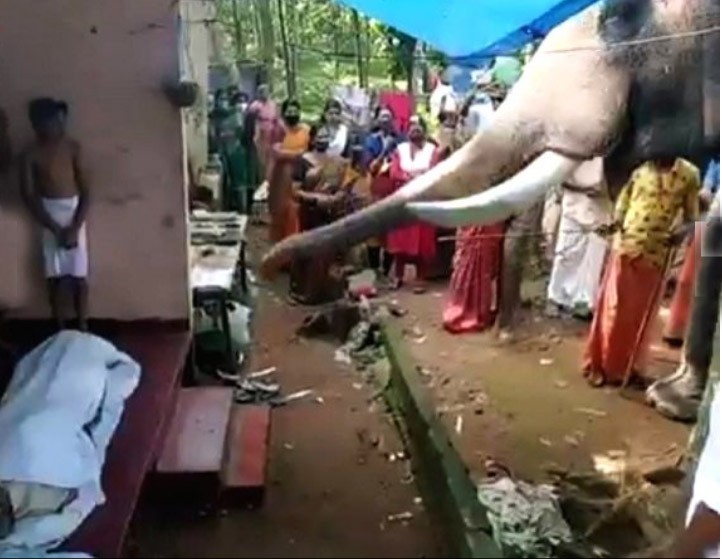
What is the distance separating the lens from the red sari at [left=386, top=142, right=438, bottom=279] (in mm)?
8633

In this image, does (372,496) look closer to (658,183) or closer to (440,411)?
(440,411)

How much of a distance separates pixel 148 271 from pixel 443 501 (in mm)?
2471

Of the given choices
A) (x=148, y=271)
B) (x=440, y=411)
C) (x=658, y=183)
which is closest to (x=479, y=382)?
(x=440, y=411)

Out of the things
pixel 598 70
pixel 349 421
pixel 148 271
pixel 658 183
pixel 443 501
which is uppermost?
pixel 598 70

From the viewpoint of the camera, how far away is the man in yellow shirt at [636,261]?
239 inches

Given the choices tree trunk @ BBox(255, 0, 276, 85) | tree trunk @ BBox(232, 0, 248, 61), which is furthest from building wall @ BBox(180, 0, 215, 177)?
tree trunk @ BBox(255, 0, 276, 85)

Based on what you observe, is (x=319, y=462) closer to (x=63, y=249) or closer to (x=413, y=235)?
(x=63, y=249)

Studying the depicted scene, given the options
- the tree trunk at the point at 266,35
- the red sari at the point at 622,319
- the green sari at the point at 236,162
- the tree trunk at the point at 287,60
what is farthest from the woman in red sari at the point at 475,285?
the green sari at the point at 236,162

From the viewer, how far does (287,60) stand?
9.12 meters

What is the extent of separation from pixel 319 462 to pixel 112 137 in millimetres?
2038

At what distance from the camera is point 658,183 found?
239 inches

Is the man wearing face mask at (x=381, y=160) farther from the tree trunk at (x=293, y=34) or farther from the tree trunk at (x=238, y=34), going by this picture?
the tree trunk at (x=238, y=34)

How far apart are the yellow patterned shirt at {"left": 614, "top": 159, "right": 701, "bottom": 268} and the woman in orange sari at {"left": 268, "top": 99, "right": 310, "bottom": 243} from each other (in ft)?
11.8

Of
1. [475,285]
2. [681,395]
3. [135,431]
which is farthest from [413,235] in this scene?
[135,431]
